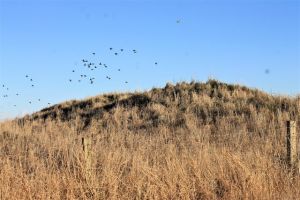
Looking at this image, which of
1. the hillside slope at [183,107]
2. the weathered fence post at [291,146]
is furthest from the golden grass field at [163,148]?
the weathered fence post at [291,146]

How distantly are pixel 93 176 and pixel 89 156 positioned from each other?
0.67 m

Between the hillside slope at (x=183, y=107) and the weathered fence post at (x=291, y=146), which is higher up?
the hillside slope at (x=183, y=107)

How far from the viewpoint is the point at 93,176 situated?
28.5 ft

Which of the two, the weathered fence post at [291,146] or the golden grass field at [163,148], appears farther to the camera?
the weathered fence post at [291,146]

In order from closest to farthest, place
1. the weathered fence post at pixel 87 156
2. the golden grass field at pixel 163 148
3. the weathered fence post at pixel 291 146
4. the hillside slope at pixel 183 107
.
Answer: the golden grass field at pixel 163 148
the weathered fence post at pixel 87 156
the weathered fence post at pixel 291 146
the hillside slope at pixel 183 107

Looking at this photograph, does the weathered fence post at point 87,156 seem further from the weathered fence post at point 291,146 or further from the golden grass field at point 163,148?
the weathered fence post at point 291,146

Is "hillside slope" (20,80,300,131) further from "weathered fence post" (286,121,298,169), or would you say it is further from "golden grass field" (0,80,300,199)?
"weathered fence post" (286,121,298,169)

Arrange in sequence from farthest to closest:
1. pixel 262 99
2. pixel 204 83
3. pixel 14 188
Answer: pixel 204 83 → pixel 262 99 → pixel 14 188

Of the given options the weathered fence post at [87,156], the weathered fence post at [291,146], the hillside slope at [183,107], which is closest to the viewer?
the weathered fence post at [87,156]

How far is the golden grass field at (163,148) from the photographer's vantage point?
8.45m

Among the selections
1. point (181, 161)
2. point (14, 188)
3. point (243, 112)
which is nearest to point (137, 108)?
point (243, 112)

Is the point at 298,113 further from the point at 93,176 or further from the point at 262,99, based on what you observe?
the point at 93,176

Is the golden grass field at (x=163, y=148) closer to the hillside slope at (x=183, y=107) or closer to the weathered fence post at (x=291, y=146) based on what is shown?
the hillside slope at (x=183, y=107)

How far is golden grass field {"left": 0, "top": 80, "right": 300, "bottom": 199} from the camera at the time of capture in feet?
27.7
